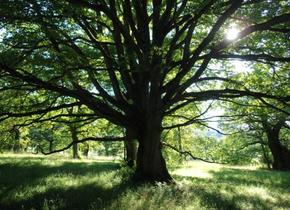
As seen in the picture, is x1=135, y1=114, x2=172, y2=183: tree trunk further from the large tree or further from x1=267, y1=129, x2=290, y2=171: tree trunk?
x1=267, y1=129, x2=290, y2=171: tree trunk

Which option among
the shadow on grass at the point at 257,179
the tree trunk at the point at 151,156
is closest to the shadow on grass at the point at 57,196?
the tree trunk at the point at 151,156

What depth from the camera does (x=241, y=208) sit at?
10.1 metres

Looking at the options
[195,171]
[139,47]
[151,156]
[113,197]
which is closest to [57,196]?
[113,197]

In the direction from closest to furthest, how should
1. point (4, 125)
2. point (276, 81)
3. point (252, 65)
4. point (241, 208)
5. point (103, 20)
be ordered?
point (241, 208) < point (103, 20) < point (276, 81) < point (252, 65) < point (4, 125)

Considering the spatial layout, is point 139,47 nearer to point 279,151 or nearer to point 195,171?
point 195,171

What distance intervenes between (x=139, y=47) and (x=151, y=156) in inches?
175

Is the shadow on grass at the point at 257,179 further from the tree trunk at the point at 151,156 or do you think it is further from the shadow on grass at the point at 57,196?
the shadow on grass at the point at 57,196

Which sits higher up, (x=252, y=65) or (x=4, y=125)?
(x=252, y=65)

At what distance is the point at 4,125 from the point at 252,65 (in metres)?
13.2

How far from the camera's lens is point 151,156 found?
45.4ft

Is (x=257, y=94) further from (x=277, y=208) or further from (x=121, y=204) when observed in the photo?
(x=121, y=204)

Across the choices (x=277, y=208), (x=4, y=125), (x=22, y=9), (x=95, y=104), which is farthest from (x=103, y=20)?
(x=4, y=125)

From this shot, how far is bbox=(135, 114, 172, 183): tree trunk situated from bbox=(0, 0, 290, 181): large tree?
4 centimetres

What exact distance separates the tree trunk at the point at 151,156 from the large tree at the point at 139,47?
0.13 ft
